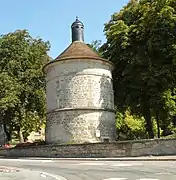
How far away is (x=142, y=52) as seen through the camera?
34156 millimetres

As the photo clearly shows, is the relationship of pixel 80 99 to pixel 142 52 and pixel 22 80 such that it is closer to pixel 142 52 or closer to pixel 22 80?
pixel 142 52

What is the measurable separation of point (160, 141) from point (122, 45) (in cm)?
1345

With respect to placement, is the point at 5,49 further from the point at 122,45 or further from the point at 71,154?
the point at 71,154

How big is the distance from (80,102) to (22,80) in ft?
47.4

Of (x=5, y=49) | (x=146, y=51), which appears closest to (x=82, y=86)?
(x=146, y=51)

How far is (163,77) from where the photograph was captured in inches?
1260

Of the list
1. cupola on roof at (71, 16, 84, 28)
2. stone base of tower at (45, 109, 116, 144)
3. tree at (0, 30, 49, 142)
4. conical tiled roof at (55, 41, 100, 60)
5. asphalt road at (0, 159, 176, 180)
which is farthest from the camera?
tree at (0, 30, 49, 142)

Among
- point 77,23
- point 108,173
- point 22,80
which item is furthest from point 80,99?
point 108,173

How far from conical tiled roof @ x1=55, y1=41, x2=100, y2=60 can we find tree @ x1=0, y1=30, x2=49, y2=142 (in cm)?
1023

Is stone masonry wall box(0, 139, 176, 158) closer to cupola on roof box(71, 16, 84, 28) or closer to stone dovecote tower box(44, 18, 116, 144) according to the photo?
stone dovecote tower box(44, 18, 116, 144)

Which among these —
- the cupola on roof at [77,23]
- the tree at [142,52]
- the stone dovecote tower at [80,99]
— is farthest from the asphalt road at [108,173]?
the cupola on roof at [77,23]

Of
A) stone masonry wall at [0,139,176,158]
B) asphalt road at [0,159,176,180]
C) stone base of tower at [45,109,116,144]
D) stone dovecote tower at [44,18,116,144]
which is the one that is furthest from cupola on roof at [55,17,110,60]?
asphalt road at [0,159,176,180]

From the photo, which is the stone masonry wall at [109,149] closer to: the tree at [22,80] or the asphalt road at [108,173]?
the asphalt road at [108,173]

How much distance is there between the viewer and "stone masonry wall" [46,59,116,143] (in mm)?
34094
